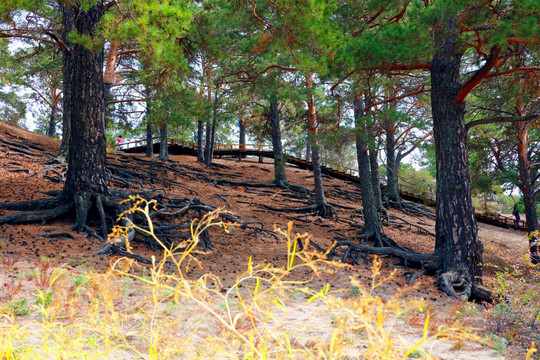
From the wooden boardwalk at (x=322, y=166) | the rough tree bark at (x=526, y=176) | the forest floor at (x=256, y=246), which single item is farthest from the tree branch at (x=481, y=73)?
the wooden boardwalk at (x=322, y=166)

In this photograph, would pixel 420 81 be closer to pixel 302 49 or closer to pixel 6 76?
pixel 302 49

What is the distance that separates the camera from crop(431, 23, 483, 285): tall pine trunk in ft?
24.1

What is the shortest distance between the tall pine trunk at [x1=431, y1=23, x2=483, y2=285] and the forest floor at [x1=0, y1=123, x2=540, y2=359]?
17.9 inches

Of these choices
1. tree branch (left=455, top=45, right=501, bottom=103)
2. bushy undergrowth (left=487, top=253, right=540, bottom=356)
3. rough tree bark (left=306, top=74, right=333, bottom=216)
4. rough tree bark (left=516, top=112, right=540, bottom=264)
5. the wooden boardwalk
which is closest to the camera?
bushy undergrowth (left=487, top=253, right=540, bottom=356)

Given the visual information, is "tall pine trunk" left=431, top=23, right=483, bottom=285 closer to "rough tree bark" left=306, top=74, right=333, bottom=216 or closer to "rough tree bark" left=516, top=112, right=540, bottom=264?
"rough tree bark" left=516, top=112, right=540, bottom=264

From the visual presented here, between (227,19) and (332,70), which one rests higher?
(227,19)

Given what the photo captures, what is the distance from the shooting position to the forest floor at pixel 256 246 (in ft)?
14.3

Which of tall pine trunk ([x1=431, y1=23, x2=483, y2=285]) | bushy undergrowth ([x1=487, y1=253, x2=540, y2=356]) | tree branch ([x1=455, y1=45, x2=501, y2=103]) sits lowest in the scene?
bushy undergrowth ([x1=487, y1=253, x2=540, y2=356])

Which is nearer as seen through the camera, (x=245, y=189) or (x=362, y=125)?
(x=362, y=125)

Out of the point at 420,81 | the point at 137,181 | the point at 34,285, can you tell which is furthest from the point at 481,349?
the point at 137,181

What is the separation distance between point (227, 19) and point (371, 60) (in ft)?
13.8

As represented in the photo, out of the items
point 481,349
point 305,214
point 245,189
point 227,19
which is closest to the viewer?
point 481,349

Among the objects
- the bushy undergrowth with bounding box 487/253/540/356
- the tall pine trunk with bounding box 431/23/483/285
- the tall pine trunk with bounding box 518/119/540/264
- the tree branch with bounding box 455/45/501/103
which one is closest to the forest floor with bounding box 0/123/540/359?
the bushy undergrowth with bounding box 487/253/540/356

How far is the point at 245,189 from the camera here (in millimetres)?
17016
